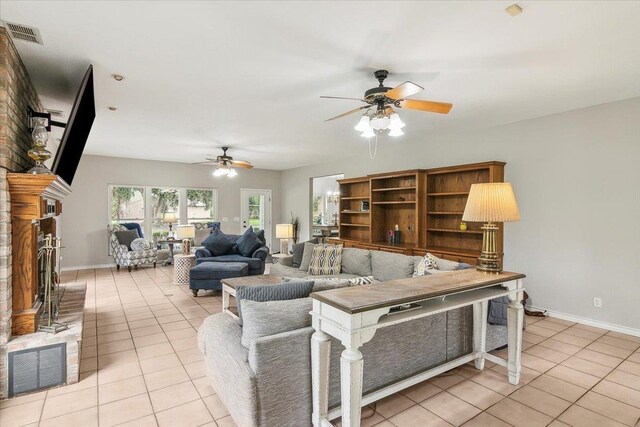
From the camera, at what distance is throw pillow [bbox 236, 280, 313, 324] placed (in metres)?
2.17

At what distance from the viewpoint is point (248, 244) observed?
239 inches

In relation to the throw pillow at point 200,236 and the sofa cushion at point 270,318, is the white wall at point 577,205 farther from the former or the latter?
the throw pillow at point 200,236

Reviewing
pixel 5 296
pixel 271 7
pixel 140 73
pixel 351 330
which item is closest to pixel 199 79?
pixel 140 73

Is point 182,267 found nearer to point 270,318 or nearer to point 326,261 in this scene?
point 326,261

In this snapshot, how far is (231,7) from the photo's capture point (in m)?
2.06

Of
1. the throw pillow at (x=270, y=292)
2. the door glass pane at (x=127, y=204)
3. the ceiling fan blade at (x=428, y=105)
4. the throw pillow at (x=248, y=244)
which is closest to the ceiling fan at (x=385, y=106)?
the ceiling fan blade at (x=428, y=105)

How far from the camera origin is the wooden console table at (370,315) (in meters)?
1.76

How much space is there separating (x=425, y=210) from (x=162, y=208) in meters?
6.50

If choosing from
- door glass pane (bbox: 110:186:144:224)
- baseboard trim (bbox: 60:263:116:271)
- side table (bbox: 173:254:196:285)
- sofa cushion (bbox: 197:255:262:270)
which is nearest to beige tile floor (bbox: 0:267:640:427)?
sofa cushion (bbox: 197:255:262:270)

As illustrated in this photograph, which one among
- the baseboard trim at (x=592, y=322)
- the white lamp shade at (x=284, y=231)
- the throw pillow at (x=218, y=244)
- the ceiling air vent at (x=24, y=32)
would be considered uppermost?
the ceiling air vent at (x=24, y=32)

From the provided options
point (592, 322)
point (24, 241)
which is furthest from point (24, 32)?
point (592, 322)

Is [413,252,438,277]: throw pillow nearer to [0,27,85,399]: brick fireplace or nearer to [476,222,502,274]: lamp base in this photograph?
[476,222,502,274]: lamp base

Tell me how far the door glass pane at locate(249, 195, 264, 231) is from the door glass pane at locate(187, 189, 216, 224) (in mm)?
1137

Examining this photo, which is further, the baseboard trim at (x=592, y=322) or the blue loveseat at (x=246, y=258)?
the blue loveseat at (x=246, y=258)
